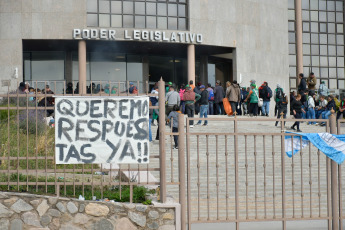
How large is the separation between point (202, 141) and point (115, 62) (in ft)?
55.8

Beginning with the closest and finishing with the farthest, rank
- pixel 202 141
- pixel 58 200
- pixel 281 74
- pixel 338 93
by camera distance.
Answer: pixel 58 200 < pixel 202 141 < pixel 281 74 < pixel 338 93

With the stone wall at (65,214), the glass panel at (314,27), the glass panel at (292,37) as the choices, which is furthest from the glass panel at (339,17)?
the stone wall at (65,214)

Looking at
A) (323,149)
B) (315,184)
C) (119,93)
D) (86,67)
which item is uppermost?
(86,67)

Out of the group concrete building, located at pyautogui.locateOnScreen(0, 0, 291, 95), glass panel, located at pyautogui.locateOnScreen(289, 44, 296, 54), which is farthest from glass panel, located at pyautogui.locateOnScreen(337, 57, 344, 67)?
concrete building, located at pyautogui.locateOnScreen(0, 0, 291, 95)

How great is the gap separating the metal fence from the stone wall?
0.21 metres

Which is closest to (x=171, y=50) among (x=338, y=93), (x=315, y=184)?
(x=338, y=93)

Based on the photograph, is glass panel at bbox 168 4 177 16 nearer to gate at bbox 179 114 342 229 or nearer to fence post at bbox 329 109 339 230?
gate at bbox 179 114 342 229

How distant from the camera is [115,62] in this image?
115 feet

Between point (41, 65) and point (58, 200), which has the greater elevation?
point (41, 65)

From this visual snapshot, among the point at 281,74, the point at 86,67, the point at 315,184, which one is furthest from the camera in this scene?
the point at 281,74

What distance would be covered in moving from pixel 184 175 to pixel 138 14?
80.3 feet

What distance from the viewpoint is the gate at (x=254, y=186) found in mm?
8562

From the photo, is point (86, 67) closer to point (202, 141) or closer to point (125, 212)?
point (202, 141)

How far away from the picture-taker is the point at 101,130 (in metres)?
8.54
